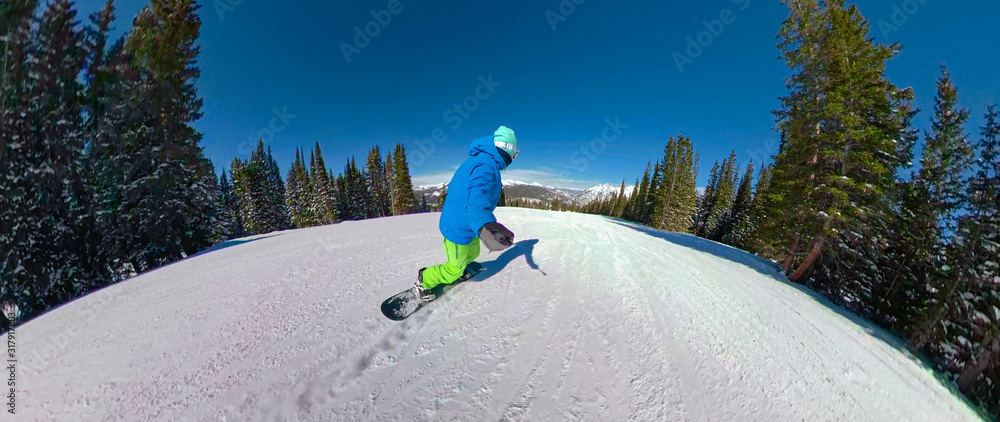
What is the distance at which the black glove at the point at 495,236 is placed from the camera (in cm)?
319

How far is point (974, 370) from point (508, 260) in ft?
23.5

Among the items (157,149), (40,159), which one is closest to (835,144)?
(157,149)

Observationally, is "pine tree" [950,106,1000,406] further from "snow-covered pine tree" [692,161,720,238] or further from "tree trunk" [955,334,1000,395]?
"snow-covered pine tree" [692,161,720,238]

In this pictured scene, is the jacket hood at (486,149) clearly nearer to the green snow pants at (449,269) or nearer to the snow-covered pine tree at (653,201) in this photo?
the green snow pants at (449,269)

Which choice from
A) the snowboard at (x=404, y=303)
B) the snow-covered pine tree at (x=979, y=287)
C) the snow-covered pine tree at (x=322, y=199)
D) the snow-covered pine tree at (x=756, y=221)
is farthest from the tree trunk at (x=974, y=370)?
the snow-covered pine tree at (x=322, y=199)

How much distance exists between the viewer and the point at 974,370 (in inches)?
163

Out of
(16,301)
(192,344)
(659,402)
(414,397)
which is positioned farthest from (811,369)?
(16,301)

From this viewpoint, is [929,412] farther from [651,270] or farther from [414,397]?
[414,397]

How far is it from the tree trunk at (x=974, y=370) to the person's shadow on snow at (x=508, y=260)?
20.7 ft

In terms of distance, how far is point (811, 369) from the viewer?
296 cm

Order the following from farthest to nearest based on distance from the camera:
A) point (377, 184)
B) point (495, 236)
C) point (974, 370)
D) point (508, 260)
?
point (377, 184) → point (508, 260) → point (974, 370) → point (495, 236)

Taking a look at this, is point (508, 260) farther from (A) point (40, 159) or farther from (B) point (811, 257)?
(A) point (40, 159)

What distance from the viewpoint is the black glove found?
10.5ft

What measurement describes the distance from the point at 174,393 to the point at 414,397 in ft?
5.60
